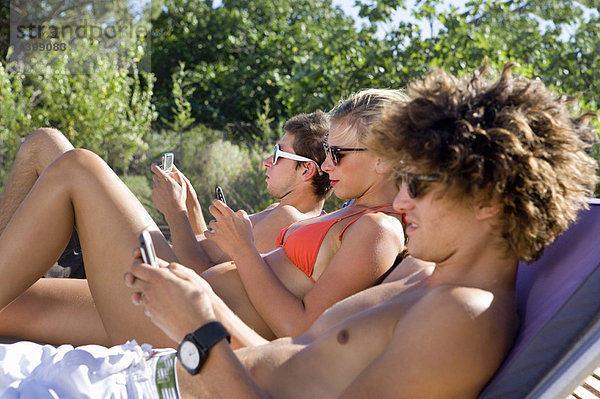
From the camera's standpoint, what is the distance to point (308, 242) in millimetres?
2721

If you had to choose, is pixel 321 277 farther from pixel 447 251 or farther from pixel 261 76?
pixel 261 76

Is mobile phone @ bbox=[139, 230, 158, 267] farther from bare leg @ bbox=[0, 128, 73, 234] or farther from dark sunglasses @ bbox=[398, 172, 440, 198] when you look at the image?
bare leg @ bbox=[0, 128, 73, 234]

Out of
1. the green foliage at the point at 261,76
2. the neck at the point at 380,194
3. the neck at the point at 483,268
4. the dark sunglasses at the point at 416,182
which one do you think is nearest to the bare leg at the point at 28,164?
the neck at the point at 380,194

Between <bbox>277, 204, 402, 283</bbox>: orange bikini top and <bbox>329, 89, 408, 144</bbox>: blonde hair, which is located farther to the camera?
<bbox>329, 89, 408, 144</bbox>: blonde hair

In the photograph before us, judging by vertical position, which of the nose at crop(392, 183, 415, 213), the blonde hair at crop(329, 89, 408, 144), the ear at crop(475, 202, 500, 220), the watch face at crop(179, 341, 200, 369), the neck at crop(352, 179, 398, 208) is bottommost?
the watch face at crop(179, 341, 200, 369)

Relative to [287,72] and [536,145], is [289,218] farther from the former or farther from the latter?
[287,72]

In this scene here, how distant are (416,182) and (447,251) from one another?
0.69ft

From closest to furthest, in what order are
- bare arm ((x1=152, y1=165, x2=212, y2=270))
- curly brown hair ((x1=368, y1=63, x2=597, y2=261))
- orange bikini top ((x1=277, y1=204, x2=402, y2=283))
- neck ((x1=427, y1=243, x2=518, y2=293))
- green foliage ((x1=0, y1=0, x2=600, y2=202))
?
1. curly brown hair ((x1=368, y1=63, x2=597, y2=261))
2. neck ((x1=427, y1=243, x2=518, y2=293))
3. orange bikini top ((x1=277, y1=204, x2=402, y2=283))
4. bare arm ((x1=152, y1=165, x2=212, y2=270))
5. green foliage ((x1=0, y1=0, x2=600, y2=202))

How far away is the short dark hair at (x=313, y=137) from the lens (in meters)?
3.80

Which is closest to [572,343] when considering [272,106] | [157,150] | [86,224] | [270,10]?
[86,224]

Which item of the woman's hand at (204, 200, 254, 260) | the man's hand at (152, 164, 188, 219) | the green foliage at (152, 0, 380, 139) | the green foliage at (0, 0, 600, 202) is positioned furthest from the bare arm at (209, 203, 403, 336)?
the green foliage at (152, 0, 380, 139)

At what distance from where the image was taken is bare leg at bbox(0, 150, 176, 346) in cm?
256

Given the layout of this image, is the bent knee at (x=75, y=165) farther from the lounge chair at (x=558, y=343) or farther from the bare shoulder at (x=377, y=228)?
the lounge chair at (x=558, y=343)

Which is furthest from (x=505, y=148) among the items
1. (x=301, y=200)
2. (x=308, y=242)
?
(x=301, y=200)
